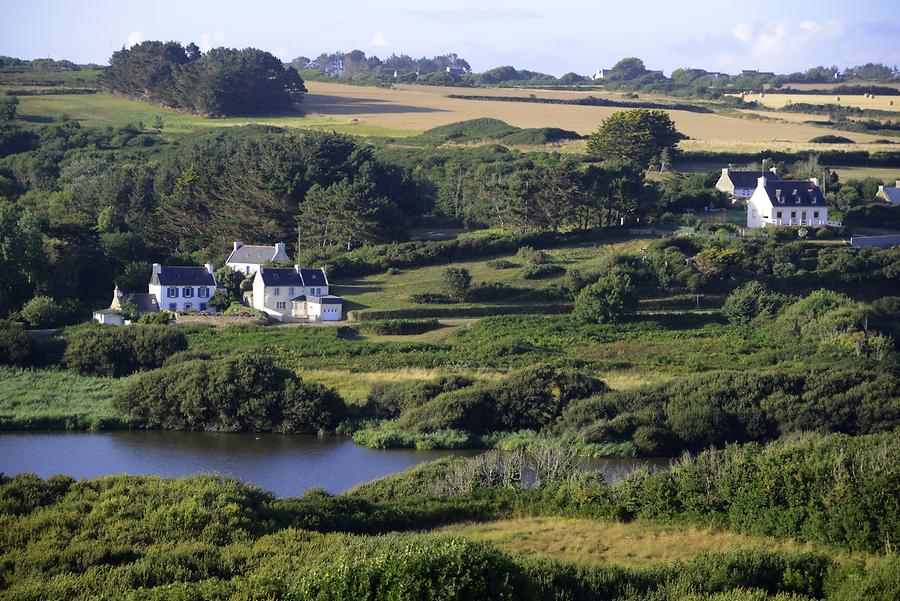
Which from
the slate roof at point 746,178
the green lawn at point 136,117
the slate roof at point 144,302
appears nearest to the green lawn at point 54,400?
the slate roof at point 144,302

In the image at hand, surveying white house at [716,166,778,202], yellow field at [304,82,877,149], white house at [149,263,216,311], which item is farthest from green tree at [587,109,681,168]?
white house at [149,263,216,311]

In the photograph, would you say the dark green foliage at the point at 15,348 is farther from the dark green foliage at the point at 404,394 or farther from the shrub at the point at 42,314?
the dark green foliage at the point at 404,394

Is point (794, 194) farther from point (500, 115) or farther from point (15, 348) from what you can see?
point (500, 115)

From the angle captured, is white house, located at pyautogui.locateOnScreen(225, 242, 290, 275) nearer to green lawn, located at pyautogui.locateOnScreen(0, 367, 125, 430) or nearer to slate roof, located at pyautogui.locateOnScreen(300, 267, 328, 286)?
slate roof, located at pyautogui.locateOnScreen(300, 267, 328, 286)

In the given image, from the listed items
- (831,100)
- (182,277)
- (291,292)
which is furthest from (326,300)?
(831,100)

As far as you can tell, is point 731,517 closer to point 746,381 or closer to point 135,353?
point 746,381

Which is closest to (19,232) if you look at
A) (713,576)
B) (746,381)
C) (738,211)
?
(746,381)
